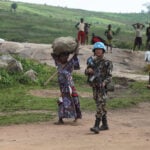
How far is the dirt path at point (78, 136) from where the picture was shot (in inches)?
314

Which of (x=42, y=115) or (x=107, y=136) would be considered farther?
(x=42, y=115)

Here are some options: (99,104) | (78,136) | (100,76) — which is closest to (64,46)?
(100,76)

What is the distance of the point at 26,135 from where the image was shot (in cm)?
914

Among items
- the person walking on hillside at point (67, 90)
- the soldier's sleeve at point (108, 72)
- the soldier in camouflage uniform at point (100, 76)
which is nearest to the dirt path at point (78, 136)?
the person walking on hillside at point (67, 90)

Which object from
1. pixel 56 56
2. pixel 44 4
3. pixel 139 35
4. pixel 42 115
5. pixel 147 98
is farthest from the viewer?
A: pixel 44 4

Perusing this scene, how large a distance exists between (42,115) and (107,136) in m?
2.94

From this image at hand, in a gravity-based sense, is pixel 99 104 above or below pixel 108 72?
below

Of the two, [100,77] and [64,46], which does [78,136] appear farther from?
[64,46]

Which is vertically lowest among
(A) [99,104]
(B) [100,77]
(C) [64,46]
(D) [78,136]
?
(D) [78,136]

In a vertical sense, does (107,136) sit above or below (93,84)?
below

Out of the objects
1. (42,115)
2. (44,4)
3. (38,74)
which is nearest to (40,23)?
(44,4)

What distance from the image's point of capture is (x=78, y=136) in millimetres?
8930

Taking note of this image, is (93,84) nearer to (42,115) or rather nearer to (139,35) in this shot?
(42,115)

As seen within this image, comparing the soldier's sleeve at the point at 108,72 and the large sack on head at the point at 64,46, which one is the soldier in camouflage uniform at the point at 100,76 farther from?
the large sack on head at the point at 64,46
